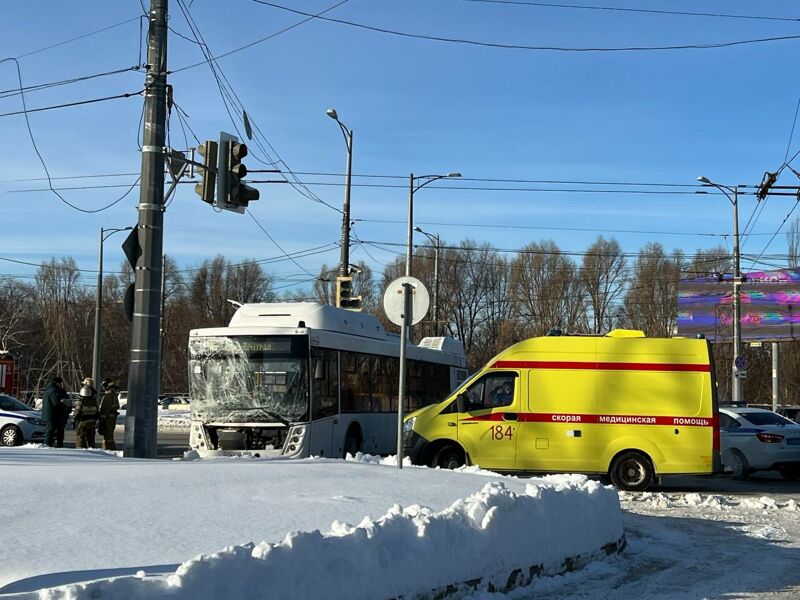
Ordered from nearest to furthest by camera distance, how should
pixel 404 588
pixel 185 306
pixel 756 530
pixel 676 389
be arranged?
pixel 404 588
pixel 756 530
pixel 676 389
pixel 185 306

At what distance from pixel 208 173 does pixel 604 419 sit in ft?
26.3

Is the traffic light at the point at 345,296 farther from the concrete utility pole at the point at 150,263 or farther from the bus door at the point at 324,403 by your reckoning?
the concrete utility pole at the point at 150,263

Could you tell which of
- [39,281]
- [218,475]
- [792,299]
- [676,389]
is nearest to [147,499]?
[218,475]

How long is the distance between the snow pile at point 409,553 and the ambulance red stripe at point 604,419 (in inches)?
265

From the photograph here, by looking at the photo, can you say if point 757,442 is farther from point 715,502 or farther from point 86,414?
point 86,414

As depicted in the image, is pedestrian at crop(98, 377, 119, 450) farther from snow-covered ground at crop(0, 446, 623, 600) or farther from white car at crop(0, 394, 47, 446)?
snow-covered ground at crop(0, 446, 623, 600)

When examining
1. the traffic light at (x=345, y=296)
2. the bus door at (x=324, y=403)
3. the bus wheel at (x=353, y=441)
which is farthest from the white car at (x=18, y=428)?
the bus door at (x=324, y=403)

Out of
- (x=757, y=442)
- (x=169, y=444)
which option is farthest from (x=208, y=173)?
(x=169, y=444)

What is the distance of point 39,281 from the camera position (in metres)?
85.2

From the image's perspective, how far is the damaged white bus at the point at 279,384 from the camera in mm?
17625

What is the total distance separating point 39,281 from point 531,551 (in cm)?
8414

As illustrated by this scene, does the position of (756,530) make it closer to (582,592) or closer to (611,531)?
(611,531)

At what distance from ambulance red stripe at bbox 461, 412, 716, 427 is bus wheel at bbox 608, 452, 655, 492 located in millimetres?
620

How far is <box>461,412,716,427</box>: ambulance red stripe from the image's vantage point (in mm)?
16281
